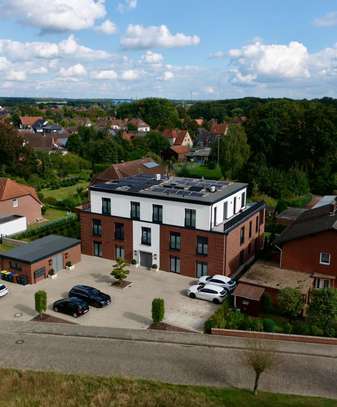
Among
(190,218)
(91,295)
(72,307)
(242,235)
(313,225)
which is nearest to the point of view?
(72,307)

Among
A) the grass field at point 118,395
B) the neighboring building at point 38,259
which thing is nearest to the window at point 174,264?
the neighboring building at point 38,259

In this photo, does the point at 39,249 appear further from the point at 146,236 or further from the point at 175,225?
the point at 175,225

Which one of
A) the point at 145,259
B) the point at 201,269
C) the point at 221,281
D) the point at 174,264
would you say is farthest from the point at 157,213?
the point at 221,281

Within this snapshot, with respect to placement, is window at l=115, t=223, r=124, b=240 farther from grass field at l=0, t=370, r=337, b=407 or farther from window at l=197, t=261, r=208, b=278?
grass field at l=0, t=370, r=337, b=407

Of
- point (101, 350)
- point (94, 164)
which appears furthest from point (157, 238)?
point (94, 164)

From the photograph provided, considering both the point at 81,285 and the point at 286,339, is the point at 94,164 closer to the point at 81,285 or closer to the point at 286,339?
the point at 81,285

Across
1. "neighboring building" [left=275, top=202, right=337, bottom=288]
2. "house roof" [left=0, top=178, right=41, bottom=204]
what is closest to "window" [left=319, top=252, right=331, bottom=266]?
"neighboring building" [left=275, top=202, right=337, bottom=288]

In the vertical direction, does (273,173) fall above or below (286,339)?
above
